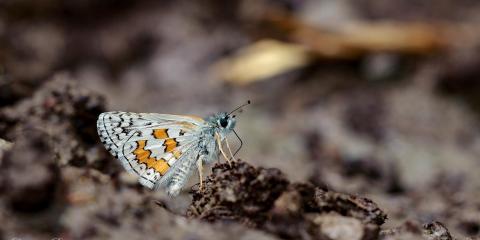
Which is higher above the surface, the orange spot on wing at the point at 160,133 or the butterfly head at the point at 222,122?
the butterfly head at the point at 222,122

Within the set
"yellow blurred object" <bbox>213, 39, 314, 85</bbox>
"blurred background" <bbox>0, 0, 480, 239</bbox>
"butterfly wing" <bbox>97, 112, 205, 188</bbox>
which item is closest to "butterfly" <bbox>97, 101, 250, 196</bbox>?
"butterfly wing" <bbox>97, 112, 205, 188</bbox>

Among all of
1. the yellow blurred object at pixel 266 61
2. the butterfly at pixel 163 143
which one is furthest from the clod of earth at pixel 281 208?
the yellow blurred object at pixel 266 61

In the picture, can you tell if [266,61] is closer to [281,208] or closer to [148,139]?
[148,139]

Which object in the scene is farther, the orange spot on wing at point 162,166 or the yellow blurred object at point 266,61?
the yellow blurred object at point 266,61

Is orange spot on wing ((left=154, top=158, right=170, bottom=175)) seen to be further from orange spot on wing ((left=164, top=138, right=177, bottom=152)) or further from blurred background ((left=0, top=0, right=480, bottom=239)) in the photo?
blurred background ((left=0, top=0, right=480, bottom=239))

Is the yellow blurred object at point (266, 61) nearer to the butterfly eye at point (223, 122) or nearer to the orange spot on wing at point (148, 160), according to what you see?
the butterfly eye at point (223, 122)

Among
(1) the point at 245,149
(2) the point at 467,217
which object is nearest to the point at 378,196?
(2) the point at 467,217

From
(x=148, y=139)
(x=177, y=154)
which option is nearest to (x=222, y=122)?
(x=177, y=154)

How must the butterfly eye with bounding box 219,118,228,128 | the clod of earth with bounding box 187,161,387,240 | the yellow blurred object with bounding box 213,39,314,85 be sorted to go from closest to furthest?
the clod of earth with bounding box 187,161,387,240 → the butterfly eye with bounding box 219,118,228,128 → the yellow blurred object with bounding box 213,39,314,85
